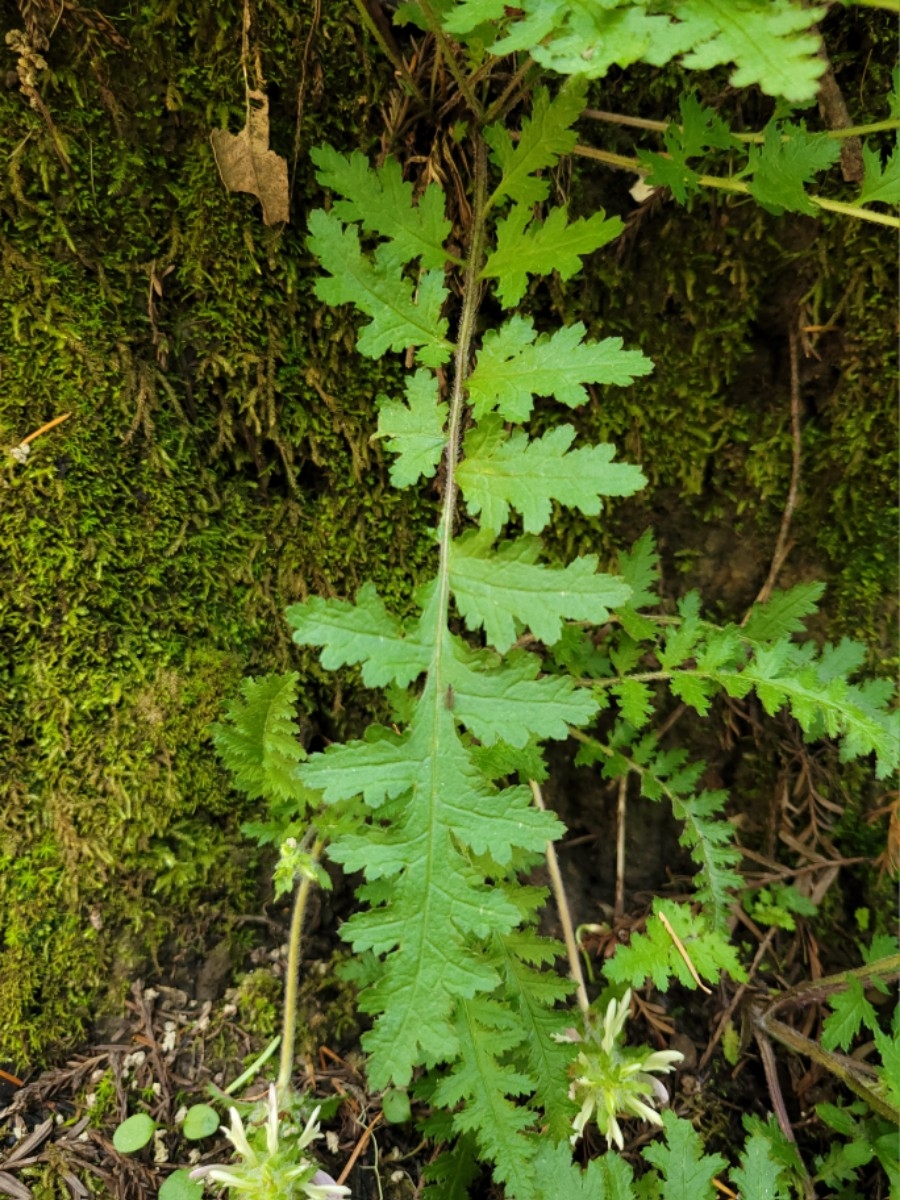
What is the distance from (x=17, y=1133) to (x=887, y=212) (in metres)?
3.73

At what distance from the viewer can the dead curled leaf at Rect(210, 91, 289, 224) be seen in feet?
7.03

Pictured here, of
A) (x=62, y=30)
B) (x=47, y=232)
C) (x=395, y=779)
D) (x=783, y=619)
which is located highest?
(x=62, y=30)

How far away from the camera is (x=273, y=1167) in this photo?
1.95m

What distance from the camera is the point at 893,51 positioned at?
236 cm

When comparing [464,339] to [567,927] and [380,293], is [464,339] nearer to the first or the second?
[380,293]

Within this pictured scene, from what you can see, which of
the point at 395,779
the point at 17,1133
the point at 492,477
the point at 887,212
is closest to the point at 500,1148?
the point at 395,779

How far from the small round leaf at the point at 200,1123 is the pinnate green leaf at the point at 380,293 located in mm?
2217

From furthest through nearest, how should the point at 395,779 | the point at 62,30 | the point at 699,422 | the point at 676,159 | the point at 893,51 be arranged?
the point at 699,422
the point at 893,51
the point at 676,159
the point at 62,30
the point at 395,779

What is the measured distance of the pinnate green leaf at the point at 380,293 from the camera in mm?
2102

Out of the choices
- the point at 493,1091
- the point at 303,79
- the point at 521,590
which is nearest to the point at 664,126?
the point at 303,79

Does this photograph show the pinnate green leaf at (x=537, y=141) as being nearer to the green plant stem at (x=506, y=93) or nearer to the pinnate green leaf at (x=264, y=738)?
the green plant stem at (x=506, y=93)

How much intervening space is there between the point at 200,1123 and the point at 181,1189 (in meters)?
0.15

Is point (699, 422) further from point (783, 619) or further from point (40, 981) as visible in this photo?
point (40, 981)

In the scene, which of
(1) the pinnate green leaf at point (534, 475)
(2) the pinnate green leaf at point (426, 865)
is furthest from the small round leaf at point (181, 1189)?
(1) the pinnate green leaf at point (534, 475)
